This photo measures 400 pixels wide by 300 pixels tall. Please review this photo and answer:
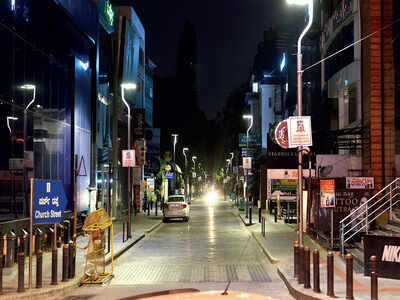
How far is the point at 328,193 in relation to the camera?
19719 millimetres

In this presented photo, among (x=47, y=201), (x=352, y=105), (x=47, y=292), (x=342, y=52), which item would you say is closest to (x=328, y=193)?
(x=47, y=201)

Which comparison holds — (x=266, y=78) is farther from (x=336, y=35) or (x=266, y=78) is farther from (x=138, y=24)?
(x=336, y=35)

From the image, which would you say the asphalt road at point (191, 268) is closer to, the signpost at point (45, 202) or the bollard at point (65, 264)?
the bollard at point (65, 264)

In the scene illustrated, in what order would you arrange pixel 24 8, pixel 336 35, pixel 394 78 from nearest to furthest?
1. pixel 24 8
2. pixel 394 78
3. pixel 336 35

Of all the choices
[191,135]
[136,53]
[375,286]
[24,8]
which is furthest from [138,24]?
[191,135]

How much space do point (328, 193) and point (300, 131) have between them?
207 inches

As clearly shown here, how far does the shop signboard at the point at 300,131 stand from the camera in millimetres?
15102

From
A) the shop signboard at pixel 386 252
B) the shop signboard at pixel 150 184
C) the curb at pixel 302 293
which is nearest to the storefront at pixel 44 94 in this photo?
the curb at pixel 302 293

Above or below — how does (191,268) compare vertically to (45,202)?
below

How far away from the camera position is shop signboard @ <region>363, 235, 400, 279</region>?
13.6 metres

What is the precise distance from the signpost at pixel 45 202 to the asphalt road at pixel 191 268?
1.80 metres

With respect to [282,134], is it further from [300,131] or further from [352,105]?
[352,105]

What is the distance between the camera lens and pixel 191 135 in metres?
104

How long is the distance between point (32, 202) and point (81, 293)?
2368 mm
